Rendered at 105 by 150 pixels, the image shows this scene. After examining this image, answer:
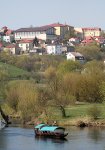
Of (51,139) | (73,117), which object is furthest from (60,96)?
(51,139)

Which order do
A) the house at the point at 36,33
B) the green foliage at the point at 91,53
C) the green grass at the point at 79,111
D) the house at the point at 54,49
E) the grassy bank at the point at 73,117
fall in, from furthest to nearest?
1. the house at the point at 36,33
2. the house at the point at 54,49
3. the green foliage at the point at 91,53
4. the green grass at the point at 79,111
5. the grassy bank at the point at 73,117

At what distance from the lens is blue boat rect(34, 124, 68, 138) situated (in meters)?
45.2

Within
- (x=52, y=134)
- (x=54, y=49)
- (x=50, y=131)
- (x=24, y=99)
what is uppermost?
(x=24, y=99)

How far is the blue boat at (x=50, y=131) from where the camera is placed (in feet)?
148

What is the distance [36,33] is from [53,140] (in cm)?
13998

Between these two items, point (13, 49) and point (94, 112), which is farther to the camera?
point (13, 49)

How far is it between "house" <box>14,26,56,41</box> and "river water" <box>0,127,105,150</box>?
134177 millimetres

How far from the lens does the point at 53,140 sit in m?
44.7


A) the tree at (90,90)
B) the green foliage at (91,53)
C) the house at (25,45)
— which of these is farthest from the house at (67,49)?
the tree at (90,90)

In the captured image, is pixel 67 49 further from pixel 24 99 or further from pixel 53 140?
pixel 53 140

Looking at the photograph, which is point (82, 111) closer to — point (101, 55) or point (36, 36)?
point (101, 55)

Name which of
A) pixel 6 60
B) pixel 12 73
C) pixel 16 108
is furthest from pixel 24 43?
pixel 16 108

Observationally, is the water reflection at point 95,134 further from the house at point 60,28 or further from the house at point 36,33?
the house at point 60,28

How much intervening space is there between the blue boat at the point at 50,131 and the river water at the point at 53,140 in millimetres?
483
